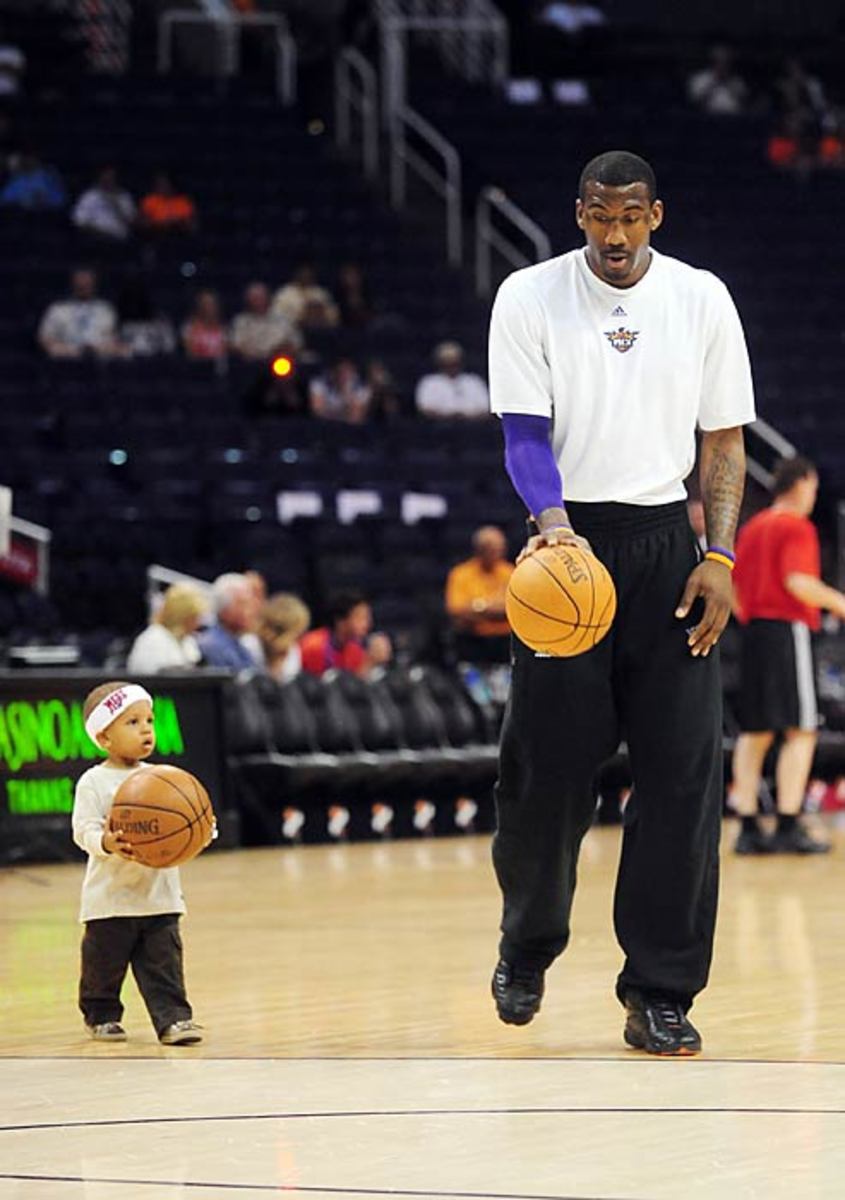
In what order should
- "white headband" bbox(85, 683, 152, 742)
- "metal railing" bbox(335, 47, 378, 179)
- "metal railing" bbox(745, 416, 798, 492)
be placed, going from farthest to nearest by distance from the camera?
"metal railing" bbox(335, 47, 378, 179) < "metal railing" bbox(745, 416, 798, 492) < "white headband" bbox(85, 683, 152, 742)

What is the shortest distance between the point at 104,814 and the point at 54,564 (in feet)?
37.3

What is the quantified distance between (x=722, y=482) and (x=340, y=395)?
47.9ft

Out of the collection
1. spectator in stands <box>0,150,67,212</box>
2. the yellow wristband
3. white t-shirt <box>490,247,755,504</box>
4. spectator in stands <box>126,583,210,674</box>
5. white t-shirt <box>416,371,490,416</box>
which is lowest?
spectator in stands <box>126,583,210,674</box>

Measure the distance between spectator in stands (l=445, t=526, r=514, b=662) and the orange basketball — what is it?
1029 centimetres

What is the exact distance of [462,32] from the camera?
2756cm

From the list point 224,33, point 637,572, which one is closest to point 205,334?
point 224,33

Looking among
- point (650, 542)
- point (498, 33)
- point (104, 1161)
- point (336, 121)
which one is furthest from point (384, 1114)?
point (498, 33)

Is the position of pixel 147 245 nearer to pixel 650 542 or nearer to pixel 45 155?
pixel 45 155

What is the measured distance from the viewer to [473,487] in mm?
19875

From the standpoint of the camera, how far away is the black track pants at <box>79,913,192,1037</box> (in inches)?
267

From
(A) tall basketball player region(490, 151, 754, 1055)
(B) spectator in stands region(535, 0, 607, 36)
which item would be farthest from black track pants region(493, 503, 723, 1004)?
(B) spectator in stands region(535, 0, 607, 36)

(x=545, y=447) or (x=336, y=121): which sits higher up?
(x=336, y=121)

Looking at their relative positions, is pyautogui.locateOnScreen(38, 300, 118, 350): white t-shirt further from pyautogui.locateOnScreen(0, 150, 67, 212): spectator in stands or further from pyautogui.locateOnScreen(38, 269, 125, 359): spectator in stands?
pyautogui.locateOnScreen(0, 150, 67, 212): spectator in stands

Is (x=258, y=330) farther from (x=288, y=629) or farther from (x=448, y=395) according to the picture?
(x=288, y=629)
